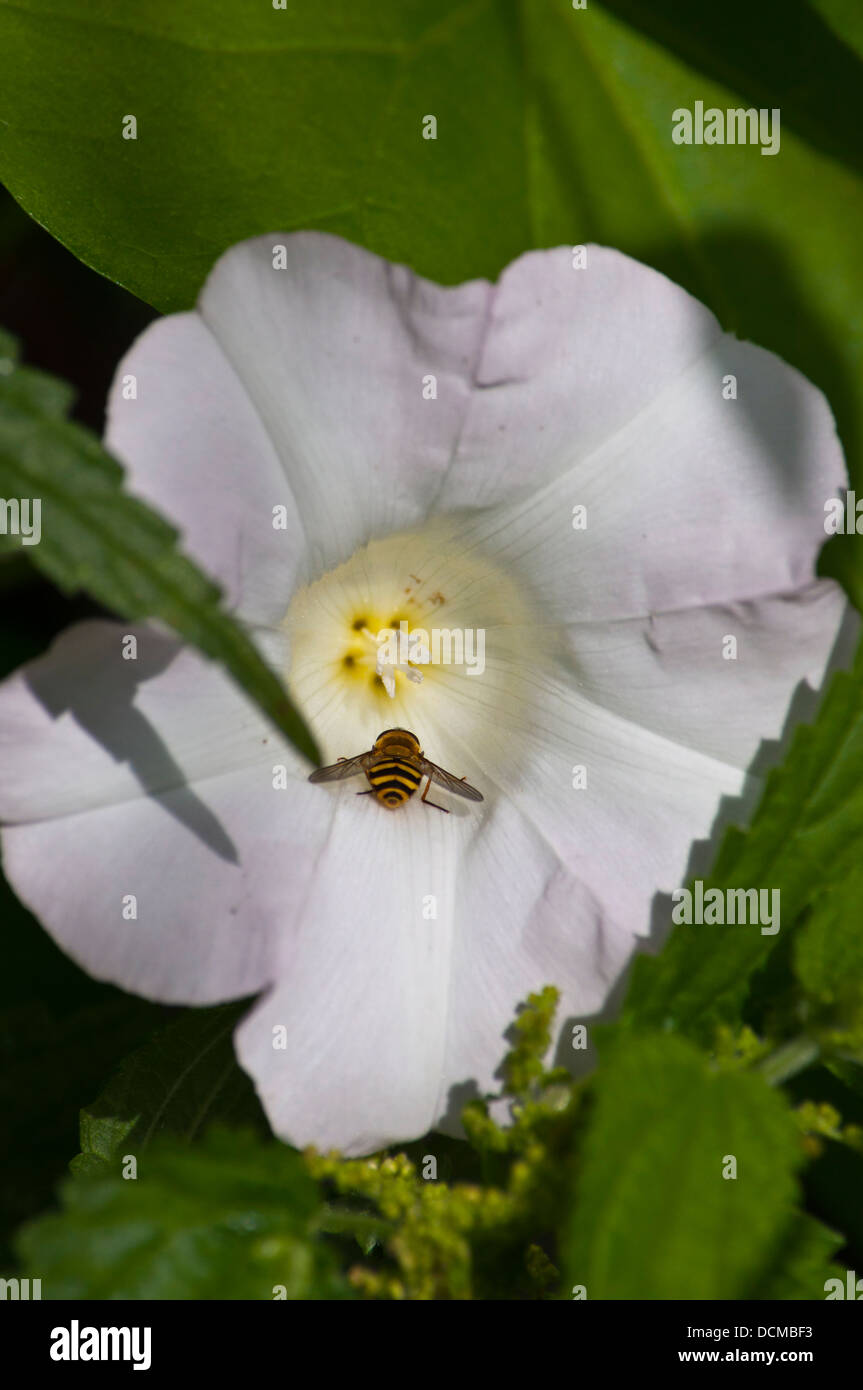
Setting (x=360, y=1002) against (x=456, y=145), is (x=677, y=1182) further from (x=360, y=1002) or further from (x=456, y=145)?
(x=456, y=145)

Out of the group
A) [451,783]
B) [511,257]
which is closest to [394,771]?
[451,783]

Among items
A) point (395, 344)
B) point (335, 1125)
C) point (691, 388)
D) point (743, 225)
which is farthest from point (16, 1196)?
point (743, 225)

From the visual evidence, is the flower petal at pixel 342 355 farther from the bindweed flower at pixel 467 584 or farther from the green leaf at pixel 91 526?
the green leaf at pixel 91 526

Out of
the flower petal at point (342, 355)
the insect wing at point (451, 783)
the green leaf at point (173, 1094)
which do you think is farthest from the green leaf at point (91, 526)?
the green leaf at point (173, 1094)

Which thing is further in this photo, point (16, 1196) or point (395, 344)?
point (16, 1196)

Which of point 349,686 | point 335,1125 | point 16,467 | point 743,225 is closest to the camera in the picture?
point 16,467

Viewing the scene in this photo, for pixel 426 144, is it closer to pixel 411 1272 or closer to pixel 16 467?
pixel 16 467
